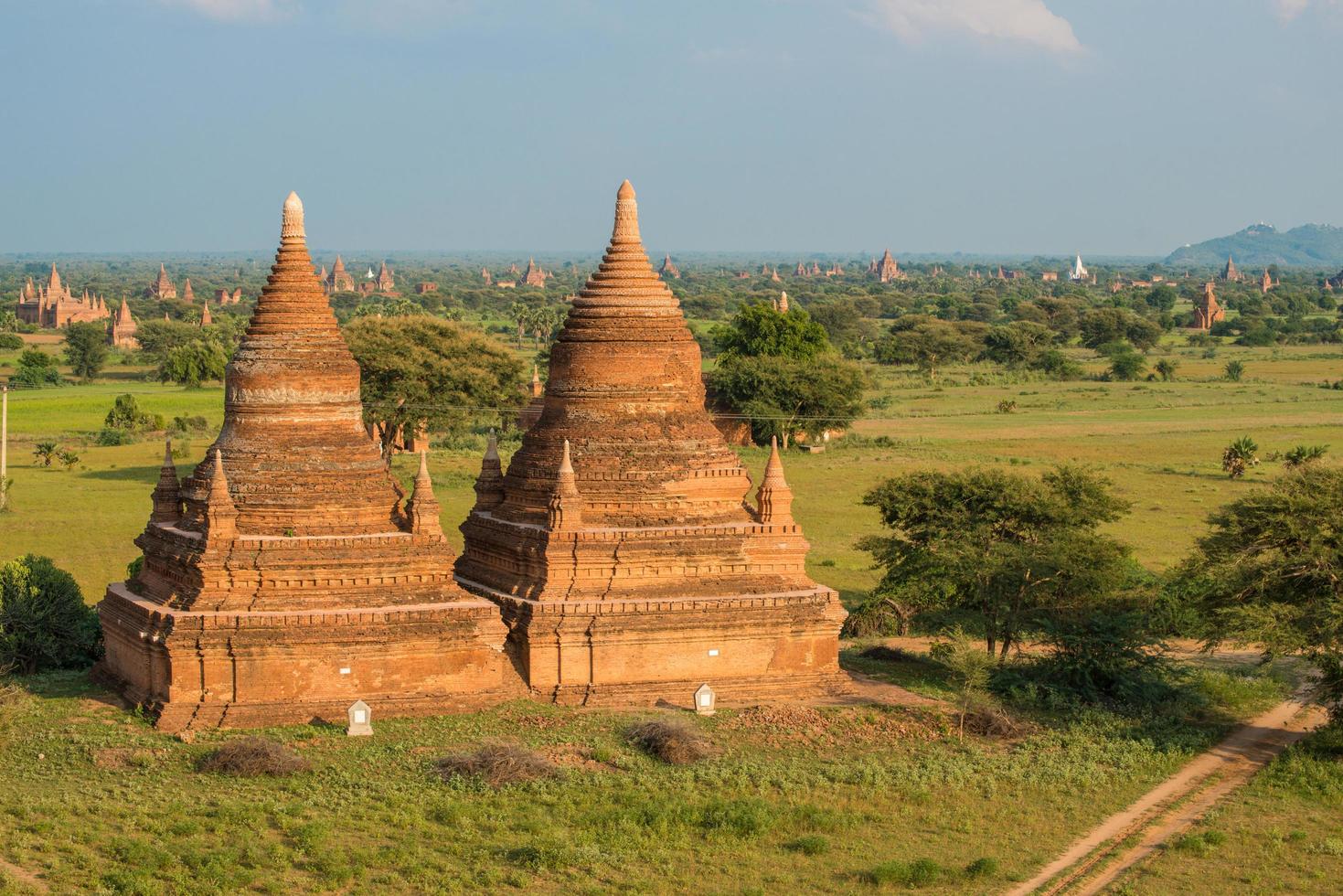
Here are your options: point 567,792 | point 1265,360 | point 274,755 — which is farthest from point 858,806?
point 1265,360

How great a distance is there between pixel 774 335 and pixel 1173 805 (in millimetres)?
45753

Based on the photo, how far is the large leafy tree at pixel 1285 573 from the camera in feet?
67.7

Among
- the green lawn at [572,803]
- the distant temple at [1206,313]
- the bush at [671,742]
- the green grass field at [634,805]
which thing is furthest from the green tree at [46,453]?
the distant temple at [1206,313]

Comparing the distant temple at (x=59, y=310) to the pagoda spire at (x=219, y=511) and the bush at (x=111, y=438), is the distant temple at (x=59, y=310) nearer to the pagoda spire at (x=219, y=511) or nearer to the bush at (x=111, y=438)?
the bush at (x=111, y=438)

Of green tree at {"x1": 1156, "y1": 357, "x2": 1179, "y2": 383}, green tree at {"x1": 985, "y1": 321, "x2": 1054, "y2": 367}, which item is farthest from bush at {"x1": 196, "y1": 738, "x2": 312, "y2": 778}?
green tree at {"x1": 985, "y1": 321, "x2": 1054, "y2": 367}

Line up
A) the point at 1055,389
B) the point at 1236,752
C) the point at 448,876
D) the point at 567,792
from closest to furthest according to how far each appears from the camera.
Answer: the point at 448,876 → the point at 567,792 → the point at 1236,752 → the point at 1055,389

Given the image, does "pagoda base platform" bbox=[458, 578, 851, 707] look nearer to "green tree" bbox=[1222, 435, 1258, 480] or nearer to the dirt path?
the dirt path

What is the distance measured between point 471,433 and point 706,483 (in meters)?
36.1

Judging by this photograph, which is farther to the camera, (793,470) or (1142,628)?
(793,470)

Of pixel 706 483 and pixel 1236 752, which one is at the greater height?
pixel 706 483

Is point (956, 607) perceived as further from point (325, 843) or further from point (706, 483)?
point (325, 843)

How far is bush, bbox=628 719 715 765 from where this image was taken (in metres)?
19.1

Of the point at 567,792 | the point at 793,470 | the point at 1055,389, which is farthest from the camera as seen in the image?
the point at 1055,389

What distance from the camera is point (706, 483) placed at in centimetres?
2252
